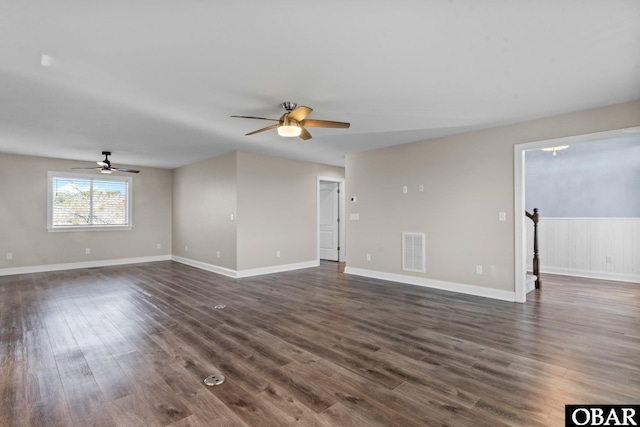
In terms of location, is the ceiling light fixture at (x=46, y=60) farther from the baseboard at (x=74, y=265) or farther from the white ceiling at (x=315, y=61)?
the baseboard at (x=74, y=265)

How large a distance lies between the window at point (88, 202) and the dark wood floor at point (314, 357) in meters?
2.82

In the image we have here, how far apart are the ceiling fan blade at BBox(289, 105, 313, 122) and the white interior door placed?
497cm

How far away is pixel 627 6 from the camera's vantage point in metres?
1.96

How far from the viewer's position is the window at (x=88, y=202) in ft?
23.1

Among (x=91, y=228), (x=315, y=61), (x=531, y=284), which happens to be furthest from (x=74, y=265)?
(x=531, y=284)

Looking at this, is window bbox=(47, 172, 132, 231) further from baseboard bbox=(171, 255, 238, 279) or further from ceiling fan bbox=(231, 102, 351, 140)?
ceiling fan bbox=(231, 102, 351, 140)

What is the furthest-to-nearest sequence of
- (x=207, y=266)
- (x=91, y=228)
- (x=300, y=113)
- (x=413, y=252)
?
1. (x=91, y=228)
2. (x=207, y=266)
3. (x=413, y=252)
4. (x=300, y=113)

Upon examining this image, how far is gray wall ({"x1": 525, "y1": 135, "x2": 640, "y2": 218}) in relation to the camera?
5.62 meters

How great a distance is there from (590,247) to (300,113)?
245 inches

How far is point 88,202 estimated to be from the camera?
749 cm

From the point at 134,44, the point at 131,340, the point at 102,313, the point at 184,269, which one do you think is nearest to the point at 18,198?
the point at 184,269

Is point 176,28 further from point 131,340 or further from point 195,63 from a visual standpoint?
point 131,340

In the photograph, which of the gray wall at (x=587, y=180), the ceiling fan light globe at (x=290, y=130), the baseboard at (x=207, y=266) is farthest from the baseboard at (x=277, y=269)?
the gray wall at (x=587, y=180)

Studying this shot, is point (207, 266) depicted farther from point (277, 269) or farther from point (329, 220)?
point (329, 220)
